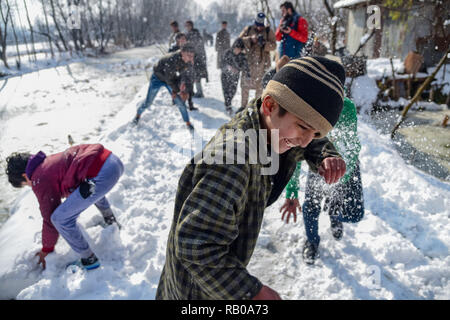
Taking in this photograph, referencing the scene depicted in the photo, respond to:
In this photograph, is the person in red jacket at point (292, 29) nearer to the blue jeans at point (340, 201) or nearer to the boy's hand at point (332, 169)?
the blue jeans at point (340, 201)

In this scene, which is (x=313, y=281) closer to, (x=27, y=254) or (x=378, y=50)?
(x=27, y=254)

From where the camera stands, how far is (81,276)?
232 cm

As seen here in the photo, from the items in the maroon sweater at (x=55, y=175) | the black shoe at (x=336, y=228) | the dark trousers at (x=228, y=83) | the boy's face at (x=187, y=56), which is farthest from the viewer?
the dark trousers at (x=228, y=83)

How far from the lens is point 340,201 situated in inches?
97.3

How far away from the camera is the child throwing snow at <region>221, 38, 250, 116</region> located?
5780 mm

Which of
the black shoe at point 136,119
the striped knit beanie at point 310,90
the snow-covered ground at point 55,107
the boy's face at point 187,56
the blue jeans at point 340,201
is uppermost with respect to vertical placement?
the striped knit beanie at point 310,90

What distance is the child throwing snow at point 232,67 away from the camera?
578cm

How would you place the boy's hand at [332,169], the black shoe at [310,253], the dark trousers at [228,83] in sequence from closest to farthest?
the boy's hand at [332,169], the black shoe at [310,253], the dark trousers at [228,83]

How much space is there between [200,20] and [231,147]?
7816 cm

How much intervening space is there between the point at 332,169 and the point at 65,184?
6.77ft

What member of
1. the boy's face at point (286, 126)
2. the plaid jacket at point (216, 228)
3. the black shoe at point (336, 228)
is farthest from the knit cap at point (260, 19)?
the plaid jacket at point (216, 228)

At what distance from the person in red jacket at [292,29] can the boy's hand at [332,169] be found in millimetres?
4085

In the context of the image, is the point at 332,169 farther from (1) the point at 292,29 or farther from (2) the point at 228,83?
(2) the point at 228,83
